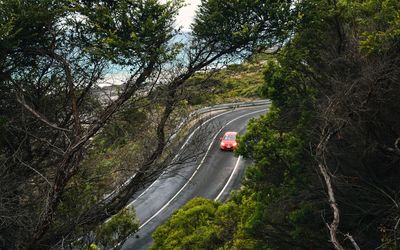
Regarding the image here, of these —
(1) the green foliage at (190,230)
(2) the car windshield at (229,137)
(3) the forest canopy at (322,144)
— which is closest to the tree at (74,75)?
(3) the forest canopy at (322,144)

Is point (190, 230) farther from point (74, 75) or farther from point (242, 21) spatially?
point (242, 21)

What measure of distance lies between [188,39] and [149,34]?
1772 mm

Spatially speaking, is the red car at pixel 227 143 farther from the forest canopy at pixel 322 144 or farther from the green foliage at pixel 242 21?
the green foliage at pixel 242 21

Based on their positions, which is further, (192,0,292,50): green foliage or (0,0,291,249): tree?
(192,0,292,50): green foliage

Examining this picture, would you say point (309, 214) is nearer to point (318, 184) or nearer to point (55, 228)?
point (318, 184)

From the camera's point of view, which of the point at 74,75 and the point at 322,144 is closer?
the point at 322,144

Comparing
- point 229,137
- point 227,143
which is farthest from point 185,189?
point 229,137

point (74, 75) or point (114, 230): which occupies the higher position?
point (74, 75)

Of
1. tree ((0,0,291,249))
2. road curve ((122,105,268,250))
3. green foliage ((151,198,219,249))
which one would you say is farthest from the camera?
road curve ((122,105,268,250))

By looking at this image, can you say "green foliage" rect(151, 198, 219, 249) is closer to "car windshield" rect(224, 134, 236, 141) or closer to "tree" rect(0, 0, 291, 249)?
"tree" rect(0, 0, 291, 249)

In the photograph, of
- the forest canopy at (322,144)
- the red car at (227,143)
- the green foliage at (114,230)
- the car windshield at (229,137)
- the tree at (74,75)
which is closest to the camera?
the tree at (74,75)

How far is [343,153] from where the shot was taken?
10625 mm

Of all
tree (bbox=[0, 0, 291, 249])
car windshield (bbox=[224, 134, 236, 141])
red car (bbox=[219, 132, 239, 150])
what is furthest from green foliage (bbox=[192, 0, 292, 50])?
car windshield (bbox=[224, 134, 236, 141])

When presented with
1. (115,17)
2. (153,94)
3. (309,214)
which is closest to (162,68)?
(153,94)
